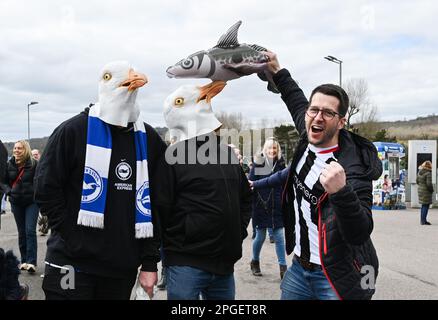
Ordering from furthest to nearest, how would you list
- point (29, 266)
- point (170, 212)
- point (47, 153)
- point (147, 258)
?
1. point (29, 266)
2. point (170, 212)
3. point (147, 258)
4. point (47, 153)

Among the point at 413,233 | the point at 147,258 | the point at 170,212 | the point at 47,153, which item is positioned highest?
the point at 47,153

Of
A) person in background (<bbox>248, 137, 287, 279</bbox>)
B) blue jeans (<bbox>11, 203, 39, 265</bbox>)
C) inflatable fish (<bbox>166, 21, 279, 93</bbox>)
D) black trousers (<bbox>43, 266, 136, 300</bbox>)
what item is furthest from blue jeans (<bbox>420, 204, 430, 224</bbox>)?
black trousers (<bbox>43, 266, 136, 300</bbox>)

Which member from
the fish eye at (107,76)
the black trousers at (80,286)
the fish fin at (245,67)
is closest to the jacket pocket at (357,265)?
the black trousers at (80,286)

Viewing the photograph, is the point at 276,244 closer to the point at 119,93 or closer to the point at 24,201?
the point at 24,201

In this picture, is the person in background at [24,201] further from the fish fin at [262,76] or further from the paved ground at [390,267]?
the fish fin at [262,76]

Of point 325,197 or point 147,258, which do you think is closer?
point 325,197

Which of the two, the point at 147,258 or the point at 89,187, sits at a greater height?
the point at 89,187

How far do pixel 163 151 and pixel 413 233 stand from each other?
9131 mm

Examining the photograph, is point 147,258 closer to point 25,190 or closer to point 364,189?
point 364,189

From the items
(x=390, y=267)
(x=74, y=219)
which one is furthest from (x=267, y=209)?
(x=74, y=219)

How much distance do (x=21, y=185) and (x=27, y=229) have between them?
0.62 metres

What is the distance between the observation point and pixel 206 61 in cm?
346

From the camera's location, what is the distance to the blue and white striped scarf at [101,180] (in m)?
2.76
